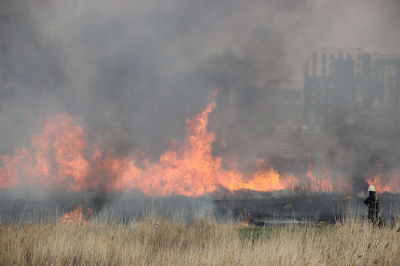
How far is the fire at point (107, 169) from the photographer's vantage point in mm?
25750

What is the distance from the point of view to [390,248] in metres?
8.92

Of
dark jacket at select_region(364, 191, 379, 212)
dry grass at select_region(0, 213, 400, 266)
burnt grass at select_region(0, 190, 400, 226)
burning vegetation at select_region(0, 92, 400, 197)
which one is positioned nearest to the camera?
dry grass at select_region(0, 213, 400, 266)

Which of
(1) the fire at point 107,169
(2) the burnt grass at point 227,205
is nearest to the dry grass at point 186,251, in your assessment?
(2) the burnt grass at point 227,205

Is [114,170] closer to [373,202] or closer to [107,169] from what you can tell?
[107,169]

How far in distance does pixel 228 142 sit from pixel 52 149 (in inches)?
647

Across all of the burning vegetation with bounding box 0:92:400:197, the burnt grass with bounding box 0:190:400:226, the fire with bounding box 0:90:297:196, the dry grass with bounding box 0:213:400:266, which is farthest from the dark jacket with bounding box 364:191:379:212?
the fire with bounding box 0:90:297:196

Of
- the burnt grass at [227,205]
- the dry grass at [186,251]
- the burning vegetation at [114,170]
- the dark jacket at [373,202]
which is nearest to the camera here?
the dry grass at [186,251]

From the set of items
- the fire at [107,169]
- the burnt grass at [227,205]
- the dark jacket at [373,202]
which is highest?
the fire at [107,169]

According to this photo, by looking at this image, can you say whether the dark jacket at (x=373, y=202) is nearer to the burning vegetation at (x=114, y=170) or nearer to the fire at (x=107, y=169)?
the burning vegetation at (x=114, y=170)

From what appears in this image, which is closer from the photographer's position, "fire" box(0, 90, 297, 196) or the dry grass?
the dry grass

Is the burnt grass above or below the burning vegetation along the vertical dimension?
below

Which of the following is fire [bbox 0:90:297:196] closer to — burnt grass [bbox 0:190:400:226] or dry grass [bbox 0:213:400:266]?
burnt grass [bbox 0:190:400:226]

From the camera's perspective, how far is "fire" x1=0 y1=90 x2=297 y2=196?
25.8 m

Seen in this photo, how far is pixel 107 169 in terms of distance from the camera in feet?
88.2
